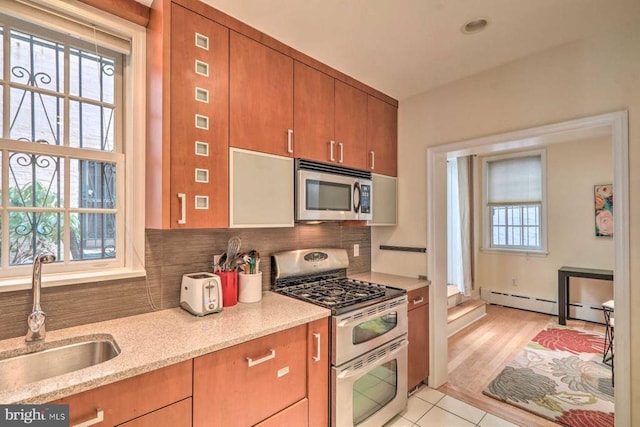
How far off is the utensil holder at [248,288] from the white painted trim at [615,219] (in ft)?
4.85

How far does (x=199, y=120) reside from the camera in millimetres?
1583

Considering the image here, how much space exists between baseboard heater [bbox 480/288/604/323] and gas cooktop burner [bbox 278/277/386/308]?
3.62 m

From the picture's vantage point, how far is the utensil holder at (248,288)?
6.21ft

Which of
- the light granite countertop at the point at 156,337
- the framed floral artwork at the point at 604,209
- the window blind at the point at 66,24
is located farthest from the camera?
the framed floral artwork at the point at 604,209

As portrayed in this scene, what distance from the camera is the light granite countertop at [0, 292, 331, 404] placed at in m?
0.98

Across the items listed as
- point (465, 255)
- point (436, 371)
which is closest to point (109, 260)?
point (436, 371)

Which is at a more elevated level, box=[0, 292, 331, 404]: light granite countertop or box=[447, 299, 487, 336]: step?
box=[0, 292, 331, 404]: light granite countertop

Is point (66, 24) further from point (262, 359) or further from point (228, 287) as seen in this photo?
point (262, 359)

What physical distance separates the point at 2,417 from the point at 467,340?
3883mm

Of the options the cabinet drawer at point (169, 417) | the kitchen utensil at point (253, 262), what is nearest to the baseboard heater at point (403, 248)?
the kitchen utensil at point (253, 262)

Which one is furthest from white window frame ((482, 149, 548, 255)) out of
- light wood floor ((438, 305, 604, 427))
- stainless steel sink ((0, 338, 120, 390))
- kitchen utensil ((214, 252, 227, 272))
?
stainless steel sink ((0, 338, 120, 390))

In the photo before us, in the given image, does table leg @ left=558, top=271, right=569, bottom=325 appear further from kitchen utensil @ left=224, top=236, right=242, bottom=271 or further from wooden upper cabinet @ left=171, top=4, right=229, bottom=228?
wooden upper cabinet @ left=171, top=4, right=229, bottom=228

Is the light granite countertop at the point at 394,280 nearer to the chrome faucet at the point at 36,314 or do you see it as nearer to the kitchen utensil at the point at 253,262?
the kitchen utensil at the point at 253,262

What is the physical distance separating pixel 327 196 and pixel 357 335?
0.92m
